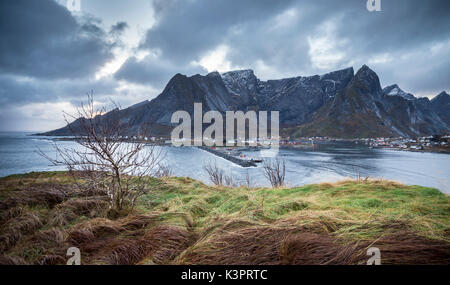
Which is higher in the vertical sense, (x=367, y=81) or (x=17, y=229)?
(x=367, y=81)

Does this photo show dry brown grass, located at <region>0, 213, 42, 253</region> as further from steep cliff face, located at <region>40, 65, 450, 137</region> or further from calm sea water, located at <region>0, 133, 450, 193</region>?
steep cliff face, located at <region>40, 65, 450, 137</region>

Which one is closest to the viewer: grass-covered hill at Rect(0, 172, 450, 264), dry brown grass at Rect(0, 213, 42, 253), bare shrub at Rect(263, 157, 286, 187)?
grass-covered hill at Rect(0, 172, 450, 264)

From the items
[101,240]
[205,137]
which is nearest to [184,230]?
[101,240]

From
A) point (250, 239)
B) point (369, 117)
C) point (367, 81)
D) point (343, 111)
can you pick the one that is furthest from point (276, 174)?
point (367, 81)

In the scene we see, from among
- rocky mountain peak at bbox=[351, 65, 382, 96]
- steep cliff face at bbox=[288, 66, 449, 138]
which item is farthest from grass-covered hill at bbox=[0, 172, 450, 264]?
rocky mountain peak at bbox=[351, 65, 382, 96]

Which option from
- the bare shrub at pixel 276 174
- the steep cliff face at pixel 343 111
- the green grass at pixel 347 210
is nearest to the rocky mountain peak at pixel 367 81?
the steep cliff face at pixel 343 111

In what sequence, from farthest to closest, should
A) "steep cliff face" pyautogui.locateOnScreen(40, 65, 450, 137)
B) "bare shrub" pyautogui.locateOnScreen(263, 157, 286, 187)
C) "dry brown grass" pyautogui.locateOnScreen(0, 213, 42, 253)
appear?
1. "steep cliff face" pyautogui.locateOnScreen(40, 65, 450, 137)
2. "bare shrub" pyautogui.locateOnScreen(263, 157, 286, 187)
3. "dry brown grass" pyautogui.locateOnScreen(0, 213, 42, 253)

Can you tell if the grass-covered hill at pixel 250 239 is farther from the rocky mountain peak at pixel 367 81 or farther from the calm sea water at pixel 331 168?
the rocky mountain peak at pixel 367 81

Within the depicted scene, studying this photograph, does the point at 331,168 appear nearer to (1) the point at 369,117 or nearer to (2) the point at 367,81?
(1) the point at 369,117

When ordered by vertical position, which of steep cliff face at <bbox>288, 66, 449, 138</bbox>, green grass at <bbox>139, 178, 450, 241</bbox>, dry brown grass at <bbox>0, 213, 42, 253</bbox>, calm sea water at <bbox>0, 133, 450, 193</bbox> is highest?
steep cliff face at <bbox>288, 66, 449, 138</bbox>

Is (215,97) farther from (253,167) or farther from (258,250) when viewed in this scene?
(258,250)

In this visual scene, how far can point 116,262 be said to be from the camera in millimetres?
1803
